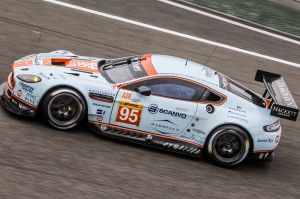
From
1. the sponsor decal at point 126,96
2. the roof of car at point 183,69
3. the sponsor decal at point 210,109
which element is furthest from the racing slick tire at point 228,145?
the sponsor decal at point 126,96

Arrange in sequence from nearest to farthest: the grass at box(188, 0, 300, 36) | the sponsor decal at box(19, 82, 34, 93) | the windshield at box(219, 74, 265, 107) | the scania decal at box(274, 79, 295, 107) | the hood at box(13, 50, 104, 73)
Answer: the sponsor decal at box(19, 82, 34, 93) < the hood at box(13, 50, 104, 73) < the scania decal at box(274, 79, 295, 107) < the windshield at box(219, 74, 265, 107) < the grass at box(188, 0, 300, 36)

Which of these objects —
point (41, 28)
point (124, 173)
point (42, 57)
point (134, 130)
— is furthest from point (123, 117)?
point (41, 28)

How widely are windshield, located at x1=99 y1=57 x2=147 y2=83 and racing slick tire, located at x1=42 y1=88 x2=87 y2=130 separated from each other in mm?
684

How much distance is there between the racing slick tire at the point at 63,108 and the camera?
9352 mm

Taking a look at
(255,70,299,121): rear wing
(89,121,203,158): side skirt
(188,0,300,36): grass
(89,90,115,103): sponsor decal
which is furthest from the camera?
(188,0,300,36): grass

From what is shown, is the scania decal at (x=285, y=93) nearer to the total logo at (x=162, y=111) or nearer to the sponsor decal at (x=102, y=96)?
the total logo at (x=162, y=111)

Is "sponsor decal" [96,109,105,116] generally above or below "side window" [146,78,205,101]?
below

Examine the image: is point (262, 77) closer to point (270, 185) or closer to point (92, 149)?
point (270, 185)

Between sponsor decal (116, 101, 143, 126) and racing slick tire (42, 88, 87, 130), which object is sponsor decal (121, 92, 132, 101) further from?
racing slick tire (42, 88, 87, 130)

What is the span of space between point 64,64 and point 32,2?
5.84 meters

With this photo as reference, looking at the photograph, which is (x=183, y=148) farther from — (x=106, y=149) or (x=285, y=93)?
(x=285, y=93)

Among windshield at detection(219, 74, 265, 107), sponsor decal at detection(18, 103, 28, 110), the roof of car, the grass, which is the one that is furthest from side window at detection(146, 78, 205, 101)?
the grass

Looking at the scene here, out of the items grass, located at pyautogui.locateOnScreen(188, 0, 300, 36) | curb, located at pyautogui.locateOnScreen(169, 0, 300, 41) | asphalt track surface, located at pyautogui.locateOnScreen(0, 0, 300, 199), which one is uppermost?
grass, located at pyautogui.locateOnScreen(188, 0, 300, 36)

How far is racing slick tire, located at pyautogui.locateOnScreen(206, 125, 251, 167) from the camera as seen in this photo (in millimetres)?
9711
